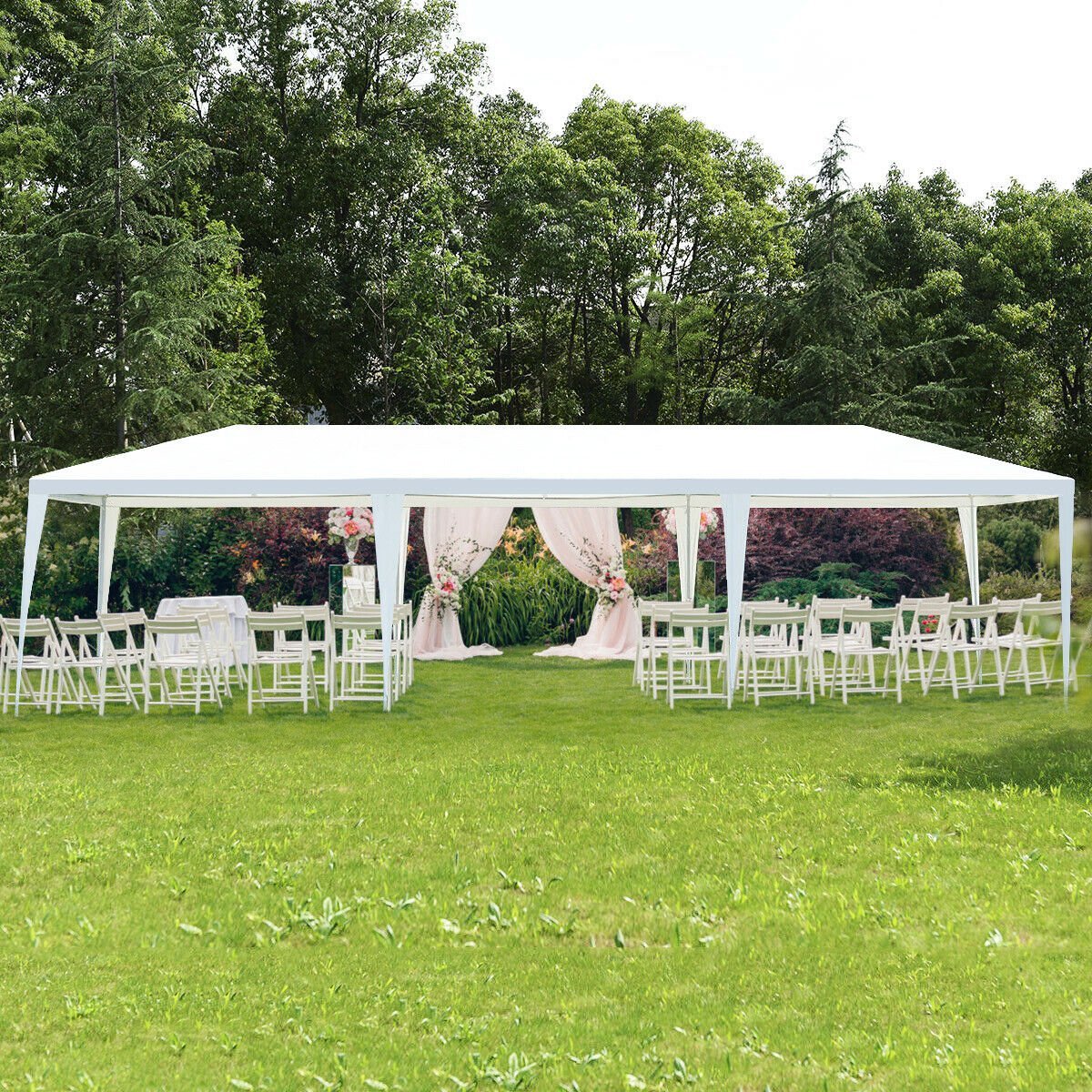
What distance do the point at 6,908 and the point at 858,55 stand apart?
11648 mm

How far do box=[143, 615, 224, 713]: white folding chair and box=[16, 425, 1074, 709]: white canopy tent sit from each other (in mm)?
978

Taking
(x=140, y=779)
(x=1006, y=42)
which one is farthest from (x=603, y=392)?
(x=140, y=779)

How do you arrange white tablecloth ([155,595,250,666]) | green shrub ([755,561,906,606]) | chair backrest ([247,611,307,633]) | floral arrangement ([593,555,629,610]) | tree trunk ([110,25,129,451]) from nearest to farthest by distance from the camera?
chair backrest ([247,611,307,633])
white tablecloth ([155,595,250,666])
floral arrangement ([593,555,629,610])
tree trunk ([110,25,129,451])
green shrub ([755,561,906,606])

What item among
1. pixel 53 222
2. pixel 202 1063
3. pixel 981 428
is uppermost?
pixel 53 222

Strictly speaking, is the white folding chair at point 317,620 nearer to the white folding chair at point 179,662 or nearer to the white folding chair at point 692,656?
the white folding chair at point 179,662

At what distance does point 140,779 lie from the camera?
7.04 meters

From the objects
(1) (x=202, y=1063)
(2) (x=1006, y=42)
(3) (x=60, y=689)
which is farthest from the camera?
(2) (x=1006, y=42)

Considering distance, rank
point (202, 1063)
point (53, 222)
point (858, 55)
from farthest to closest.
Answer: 1. point (53, 222)
2. point (858, 55)
3. point (202, 1063)

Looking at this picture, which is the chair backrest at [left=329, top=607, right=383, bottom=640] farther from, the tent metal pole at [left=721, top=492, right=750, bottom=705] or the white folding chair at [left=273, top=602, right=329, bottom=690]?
the tent metal pole at [left=721, top=492, right=750, bottom=705]

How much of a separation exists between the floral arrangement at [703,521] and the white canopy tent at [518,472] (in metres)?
2.90

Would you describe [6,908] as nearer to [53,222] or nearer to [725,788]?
[725,788]

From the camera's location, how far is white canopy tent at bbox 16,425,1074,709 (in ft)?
32.4

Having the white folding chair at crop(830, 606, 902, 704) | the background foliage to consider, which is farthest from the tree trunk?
the white folding chair at crop(830, 606, 902, 704)

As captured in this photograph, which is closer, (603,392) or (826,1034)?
(826,1034)
